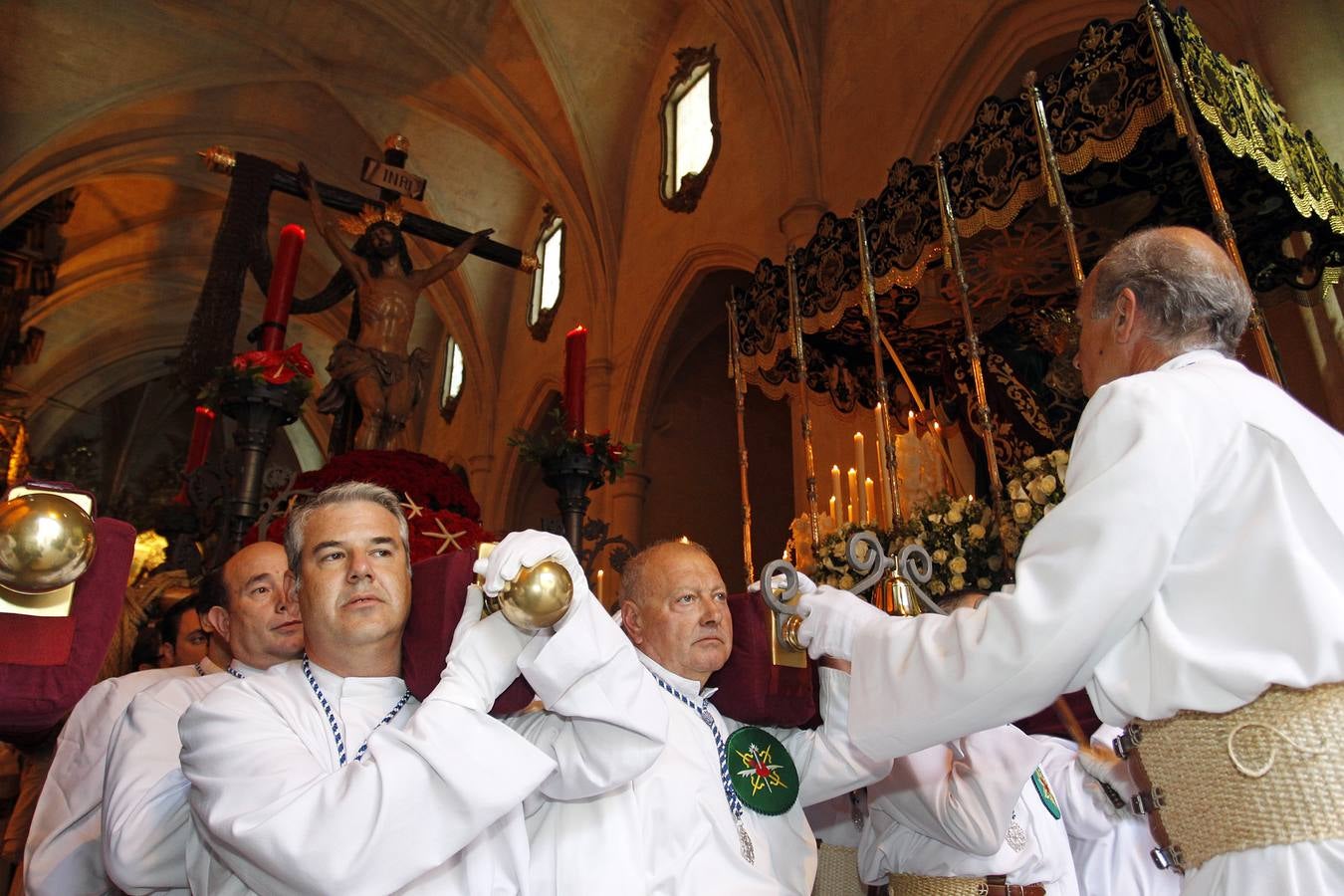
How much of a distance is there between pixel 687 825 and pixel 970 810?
826mm

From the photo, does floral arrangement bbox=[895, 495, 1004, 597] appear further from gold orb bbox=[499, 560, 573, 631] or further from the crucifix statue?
the crucifix statue

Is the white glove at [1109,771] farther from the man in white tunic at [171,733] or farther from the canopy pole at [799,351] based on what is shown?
the canopy pole at [799,351]

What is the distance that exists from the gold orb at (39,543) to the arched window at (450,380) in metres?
16.4

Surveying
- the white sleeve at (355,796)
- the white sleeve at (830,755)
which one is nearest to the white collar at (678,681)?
the white sleeve at (830,755)

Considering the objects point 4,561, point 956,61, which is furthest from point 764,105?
point 4,561

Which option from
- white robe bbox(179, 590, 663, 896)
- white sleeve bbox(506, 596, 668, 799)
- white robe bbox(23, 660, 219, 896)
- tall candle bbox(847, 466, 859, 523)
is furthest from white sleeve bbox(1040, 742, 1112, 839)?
white robe bbox(23, 660, 219, 896)

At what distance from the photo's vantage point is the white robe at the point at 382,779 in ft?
4.54

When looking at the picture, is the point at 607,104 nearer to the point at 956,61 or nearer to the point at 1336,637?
the point at 956,61

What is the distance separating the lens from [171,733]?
6.68 feet

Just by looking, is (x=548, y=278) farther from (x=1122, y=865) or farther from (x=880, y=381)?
(x=1122, y=865)

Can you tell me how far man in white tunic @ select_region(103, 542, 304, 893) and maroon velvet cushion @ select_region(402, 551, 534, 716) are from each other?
14.1 inches

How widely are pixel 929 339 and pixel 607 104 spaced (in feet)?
26.7

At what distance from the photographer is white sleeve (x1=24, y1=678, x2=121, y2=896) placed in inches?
85.0

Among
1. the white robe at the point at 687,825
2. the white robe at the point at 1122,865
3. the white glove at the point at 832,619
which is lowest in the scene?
the white robe at the point at 1122,865
